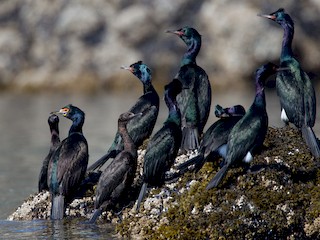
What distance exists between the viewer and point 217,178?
1074cm

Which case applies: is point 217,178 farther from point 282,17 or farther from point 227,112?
point 282,17

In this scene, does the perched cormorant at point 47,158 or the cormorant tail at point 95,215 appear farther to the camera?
the perched cormorant at point 47,158

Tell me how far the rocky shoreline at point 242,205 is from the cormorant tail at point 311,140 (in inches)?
3.0

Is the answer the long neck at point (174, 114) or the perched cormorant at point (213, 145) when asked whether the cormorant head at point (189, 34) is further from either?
the perched cormorant at point (213, 145)

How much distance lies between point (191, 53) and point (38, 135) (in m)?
11.3

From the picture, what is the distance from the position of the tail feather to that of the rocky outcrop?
21797 mm

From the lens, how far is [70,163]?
40.5 feet

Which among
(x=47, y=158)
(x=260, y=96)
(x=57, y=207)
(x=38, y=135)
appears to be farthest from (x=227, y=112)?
(x=38, y=135)

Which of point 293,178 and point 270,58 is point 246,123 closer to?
point 293,178

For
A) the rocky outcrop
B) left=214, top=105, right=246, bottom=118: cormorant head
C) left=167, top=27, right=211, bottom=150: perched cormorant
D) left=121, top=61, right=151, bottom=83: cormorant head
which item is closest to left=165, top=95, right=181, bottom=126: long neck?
left=214, top=105, right=246, bottom=118: cormorant head

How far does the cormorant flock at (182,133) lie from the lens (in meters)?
11.2

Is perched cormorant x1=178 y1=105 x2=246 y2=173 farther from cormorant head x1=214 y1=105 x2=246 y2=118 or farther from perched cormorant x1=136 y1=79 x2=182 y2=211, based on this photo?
perched cormorant x1=136 y1=79 x2=182 y2=211

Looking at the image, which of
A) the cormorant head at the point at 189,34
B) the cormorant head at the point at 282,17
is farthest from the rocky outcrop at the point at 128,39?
the cormorant head at the point at 282,17

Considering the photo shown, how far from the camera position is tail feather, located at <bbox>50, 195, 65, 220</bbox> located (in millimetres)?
12039
